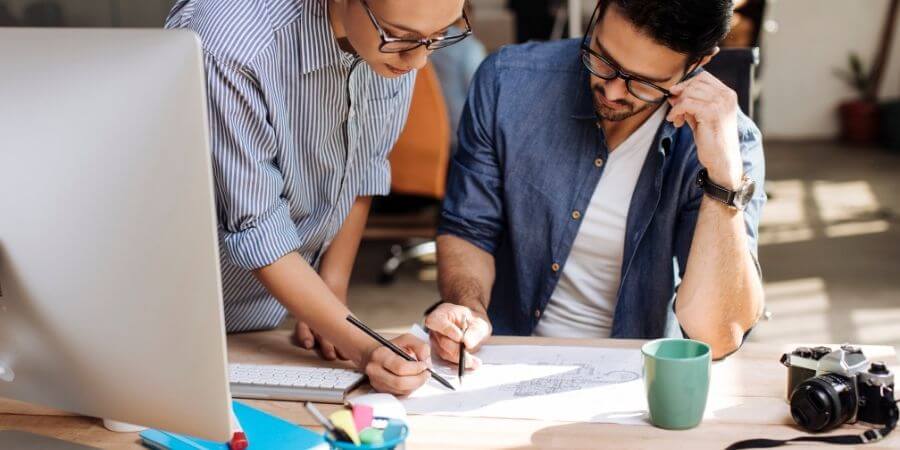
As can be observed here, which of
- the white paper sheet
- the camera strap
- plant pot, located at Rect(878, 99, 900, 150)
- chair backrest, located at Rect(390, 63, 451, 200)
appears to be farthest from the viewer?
plant pot, located at Rect(878, 99, 900, 150)

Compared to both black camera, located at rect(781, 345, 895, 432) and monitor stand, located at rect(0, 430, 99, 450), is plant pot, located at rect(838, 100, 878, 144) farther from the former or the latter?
monitor stand, located at rect(0, 430, 99, 450)

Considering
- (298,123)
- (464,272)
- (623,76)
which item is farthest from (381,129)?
(623,76)

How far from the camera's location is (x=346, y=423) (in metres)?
1.05

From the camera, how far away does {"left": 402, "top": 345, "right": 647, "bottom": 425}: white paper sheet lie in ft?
4.28

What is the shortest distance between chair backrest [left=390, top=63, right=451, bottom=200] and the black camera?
248 cm

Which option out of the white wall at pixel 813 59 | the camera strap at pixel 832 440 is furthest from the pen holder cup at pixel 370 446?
the white wall at pixel 813 59

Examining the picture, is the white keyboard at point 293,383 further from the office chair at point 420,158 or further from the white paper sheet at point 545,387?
the office chair at point 420,158

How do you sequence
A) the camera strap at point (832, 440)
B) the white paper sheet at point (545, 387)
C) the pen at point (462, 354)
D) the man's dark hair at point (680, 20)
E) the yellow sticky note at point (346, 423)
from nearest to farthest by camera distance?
the yellow sticky note at point (346, 423) → the camera strap at point (832, 440) → the white paper sheet at point (545, 387) → the pen at point (462, 354) → the man's dark hair at point (680, 20)

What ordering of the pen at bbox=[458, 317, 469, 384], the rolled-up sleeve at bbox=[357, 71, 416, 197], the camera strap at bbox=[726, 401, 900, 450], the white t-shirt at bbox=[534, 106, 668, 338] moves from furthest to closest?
the white t-shirt at bbox=[534, 106, 668, 338] < the rolled-up sleeve at bbox=[357, 71, 416, 197] < the pen at bbox=[458, 317, 469, 384] < the camera strap at bbox=[726, 401, 900, 450]

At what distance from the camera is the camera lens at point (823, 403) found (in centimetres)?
121

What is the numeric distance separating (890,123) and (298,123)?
6221 millimetres

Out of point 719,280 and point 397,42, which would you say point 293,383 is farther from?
point 719,280

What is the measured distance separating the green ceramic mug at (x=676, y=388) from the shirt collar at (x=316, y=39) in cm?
63

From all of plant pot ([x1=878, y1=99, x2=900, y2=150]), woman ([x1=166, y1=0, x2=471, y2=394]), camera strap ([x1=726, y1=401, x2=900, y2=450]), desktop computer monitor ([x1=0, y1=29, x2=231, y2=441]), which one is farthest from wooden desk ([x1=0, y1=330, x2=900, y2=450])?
plant pot ([x1=878, y1=99, x2=900, y2=150])
